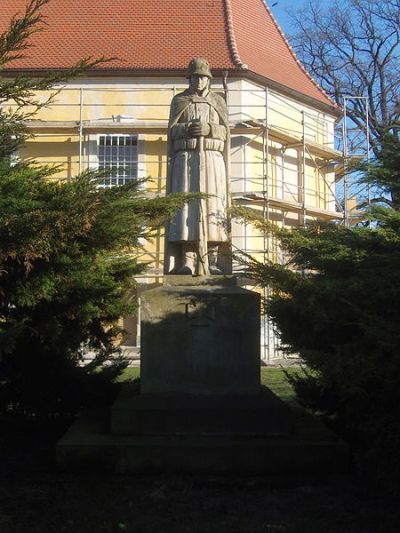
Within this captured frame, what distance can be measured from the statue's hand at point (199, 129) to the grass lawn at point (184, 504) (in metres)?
3.37

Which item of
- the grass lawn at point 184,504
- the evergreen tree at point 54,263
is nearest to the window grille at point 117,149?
the evergreen tree at point 54,263

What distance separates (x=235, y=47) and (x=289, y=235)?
16.4 m

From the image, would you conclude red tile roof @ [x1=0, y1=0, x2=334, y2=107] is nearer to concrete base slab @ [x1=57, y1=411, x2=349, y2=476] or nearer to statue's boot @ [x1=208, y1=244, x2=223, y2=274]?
statue's boot @ [x1=208, y1=244, x2=223, y2=274]

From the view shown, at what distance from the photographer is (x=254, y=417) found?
626 centimetres

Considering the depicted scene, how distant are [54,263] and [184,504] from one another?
8.15 ft

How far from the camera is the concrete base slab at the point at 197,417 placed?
6.18 m

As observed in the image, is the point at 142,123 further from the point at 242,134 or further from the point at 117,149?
the point at 242,134

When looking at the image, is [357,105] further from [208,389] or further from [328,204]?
[208,389]

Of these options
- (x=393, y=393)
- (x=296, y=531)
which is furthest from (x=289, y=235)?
(x=296, y=531)

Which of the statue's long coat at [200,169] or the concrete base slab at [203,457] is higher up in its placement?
the statue's long coat at [200,169]

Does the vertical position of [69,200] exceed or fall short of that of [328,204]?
it falls short

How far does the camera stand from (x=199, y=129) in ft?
23.7

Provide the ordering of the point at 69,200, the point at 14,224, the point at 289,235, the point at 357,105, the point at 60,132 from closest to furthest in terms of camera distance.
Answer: the point at 14,224
the point at 69,200
the point at 289,235
the point at 60,132
the point at 357,105

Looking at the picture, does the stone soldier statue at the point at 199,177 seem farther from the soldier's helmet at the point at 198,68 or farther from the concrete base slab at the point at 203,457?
the concrete base slab at the point at 203,457
